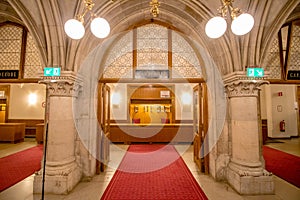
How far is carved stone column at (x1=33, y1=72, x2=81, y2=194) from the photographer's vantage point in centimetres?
290

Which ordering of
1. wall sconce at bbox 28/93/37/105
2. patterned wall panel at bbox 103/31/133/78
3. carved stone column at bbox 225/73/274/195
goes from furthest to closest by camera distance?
wall sconce at bbox 28/93/37/105 → patterned wall panel at bbox 103/31/133/78 → carved stone column at bbox 225/73/274/195

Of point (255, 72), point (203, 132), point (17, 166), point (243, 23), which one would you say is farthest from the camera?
point (17, 166)

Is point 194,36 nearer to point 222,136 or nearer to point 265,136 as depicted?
point 222,136

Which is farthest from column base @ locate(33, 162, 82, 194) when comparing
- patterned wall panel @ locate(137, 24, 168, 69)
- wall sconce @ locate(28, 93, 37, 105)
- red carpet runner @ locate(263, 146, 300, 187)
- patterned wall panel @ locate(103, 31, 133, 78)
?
wall sconce @ locate(28, 93, 37, 105)

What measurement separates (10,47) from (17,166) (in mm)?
3123

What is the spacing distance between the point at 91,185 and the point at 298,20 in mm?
6246

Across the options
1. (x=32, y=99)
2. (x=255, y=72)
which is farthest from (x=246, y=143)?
(x=32, y=99)

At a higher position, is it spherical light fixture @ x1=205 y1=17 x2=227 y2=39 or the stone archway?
spherical light fixture @ x1=205 y1=17 x2=227 y2=39

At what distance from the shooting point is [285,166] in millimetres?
4438

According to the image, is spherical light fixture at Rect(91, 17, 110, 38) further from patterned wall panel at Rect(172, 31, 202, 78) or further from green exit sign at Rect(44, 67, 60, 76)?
patterned wall panel at Rect(172, 31, 202, 78)

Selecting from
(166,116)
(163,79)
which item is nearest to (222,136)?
(163,79)

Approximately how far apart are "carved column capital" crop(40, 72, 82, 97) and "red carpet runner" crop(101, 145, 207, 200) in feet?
6.51

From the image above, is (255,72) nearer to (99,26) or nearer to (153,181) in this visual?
(99,26)

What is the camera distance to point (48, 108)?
3.11 metres
